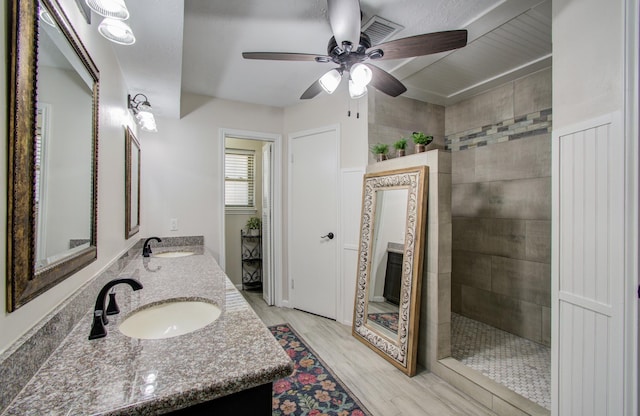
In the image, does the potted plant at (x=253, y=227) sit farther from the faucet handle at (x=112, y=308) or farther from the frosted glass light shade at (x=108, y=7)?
the frosted glass light shade at (x=108, y=7)

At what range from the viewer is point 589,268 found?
120 centimetres

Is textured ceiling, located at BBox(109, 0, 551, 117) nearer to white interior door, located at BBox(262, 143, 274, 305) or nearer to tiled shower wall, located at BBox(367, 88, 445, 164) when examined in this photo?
tiled shower wall, located at BBox(367, 88, 445, 164)

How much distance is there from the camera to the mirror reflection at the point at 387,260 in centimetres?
229

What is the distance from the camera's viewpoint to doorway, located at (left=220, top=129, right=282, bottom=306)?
3313 mm

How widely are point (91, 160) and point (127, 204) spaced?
2.91 ft

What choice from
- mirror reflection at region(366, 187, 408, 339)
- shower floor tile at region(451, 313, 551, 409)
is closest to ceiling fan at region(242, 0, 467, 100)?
mirror reflection at region(366, 187, 408, 339)

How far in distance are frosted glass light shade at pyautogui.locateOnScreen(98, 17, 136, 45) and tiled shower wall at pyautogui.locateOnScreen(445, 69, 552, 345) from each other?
304 centimetres

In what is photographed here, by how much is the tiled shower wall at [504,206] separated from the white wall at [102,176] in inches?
123

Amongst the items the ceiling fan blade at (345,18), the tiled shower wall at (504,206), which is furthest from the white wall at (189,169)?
the tiled shower wall at (504,206)

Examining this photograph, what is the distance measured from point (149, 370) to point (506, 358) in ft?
8.32

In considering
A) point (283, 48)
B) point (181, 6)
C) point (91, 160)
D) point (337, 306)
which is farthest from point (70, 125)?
point (337, 306)

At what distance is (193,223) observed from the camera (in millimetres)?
3031

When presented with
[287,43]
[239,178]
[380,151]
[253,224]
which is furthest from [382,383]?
[239,178]

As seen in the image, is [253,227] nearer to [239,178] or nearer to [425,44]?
[239,178]
